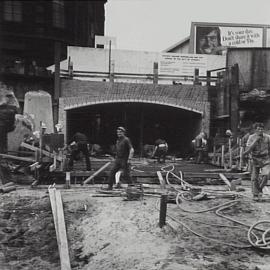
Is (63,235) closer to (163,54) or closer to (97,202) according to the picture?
(97,202)

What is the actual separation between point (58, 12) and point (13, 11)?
0.18 meters

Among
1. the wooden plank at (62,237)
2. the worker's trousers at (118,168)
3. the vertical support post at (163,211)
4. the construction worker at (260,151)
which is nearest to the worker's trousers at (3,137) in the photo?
the wooden plank at (62,237)

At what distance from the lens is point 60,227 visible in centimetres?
728

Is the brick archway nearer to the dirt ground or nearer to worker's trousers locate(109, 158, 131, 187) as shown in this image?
worker's trousers locate(109, 158, 131, 187)

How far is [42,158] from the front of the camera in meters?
11.0

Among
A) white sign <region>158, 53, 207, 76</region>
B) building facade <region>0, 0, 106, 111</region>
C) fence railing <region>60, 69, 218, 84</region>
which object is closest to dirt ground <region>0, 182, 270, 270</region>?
building facade <region>0, 0, 106, 111</region>

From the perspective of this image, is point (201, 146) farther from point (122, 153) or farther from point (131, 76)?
point (122, 153)

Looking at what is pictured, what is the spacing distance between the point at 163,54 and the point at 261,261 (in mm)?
17697

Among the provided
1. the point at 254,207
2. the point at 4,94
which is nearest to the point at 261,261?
the point at 254,207

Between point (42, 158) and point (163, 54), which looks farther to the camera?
point (163, 54)

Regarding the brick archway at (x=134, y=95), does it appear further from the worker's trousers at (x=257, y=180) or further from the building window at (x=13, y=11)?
the building window at (x=13, y=11)

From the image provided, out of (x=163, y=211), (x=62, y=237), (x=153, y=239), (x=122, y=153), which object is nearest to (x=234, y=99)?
(x=122, y=153)

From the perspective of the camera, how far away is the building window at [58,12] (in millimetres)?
1774

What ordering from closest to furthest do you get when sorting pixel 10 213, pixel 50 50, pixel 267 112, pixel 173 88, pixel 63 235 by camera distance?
pixel 50 50 < pixel 63 235 < pixel 10 213 < pixel 267 112 < pixel 173 88
